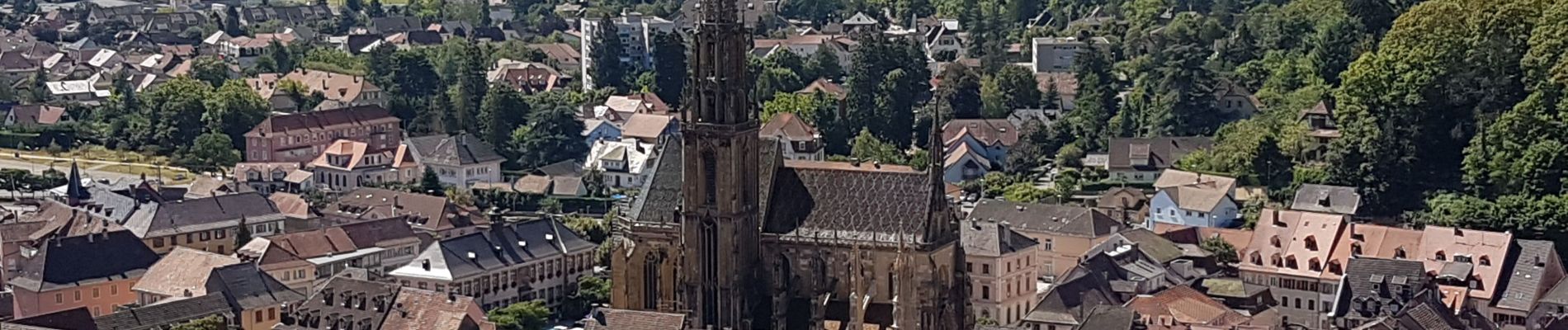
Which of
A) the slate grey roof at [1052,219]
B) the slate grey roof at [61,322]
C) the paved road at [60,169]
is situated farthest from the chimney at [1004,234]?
the paved road at [60,169]

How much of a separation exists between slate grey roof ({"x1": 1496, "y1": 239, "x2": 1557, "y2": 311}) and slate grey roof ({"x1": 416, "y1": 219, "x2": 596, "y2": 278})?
93.6 feet

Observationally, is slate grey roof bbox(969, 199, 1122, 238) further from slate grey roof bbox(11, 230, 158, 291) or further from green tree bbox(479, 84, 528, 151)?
green tree bbox(479, 84, 528, 151)

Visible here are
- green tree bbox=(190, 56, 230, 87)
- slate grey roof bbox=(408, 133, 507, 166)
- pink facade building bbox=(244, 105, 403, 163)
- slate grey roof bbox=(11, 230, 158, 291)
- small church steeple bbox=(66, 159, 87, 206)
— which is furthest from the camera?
green tree bbox=(190, 56, 230, 87)

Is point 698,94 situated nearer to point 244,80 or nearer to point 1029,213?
point 1029,213

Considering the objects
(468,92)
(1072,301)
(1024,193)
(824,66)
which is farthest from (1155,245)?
(824,66)

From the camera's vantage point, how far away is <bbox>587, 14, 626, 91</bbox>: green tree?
4641 inches

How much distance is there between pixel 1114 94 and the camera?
334ft

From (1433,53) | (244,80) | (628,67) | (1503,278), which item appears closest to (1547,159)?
(1433,53)

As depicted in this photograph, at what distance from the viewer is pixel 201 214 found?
75188 mm

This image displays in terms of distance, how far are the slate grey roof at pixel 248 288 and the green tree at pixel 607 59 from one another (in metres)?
56.3

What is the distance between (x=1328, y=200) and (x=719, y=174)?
113 feet

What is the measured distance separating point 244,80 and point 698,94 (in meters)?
71.9

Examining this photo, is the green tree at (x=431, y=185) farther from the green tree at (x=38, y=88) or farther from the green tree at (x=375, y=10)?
the green tree at (x=375, y=10)

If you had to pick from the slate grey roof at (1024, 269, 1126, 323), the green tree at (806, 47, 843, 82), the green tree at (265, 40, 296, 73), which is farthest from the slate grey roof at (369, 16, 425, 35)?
the slate grey roof at (1024, 269, 1126, 323)
